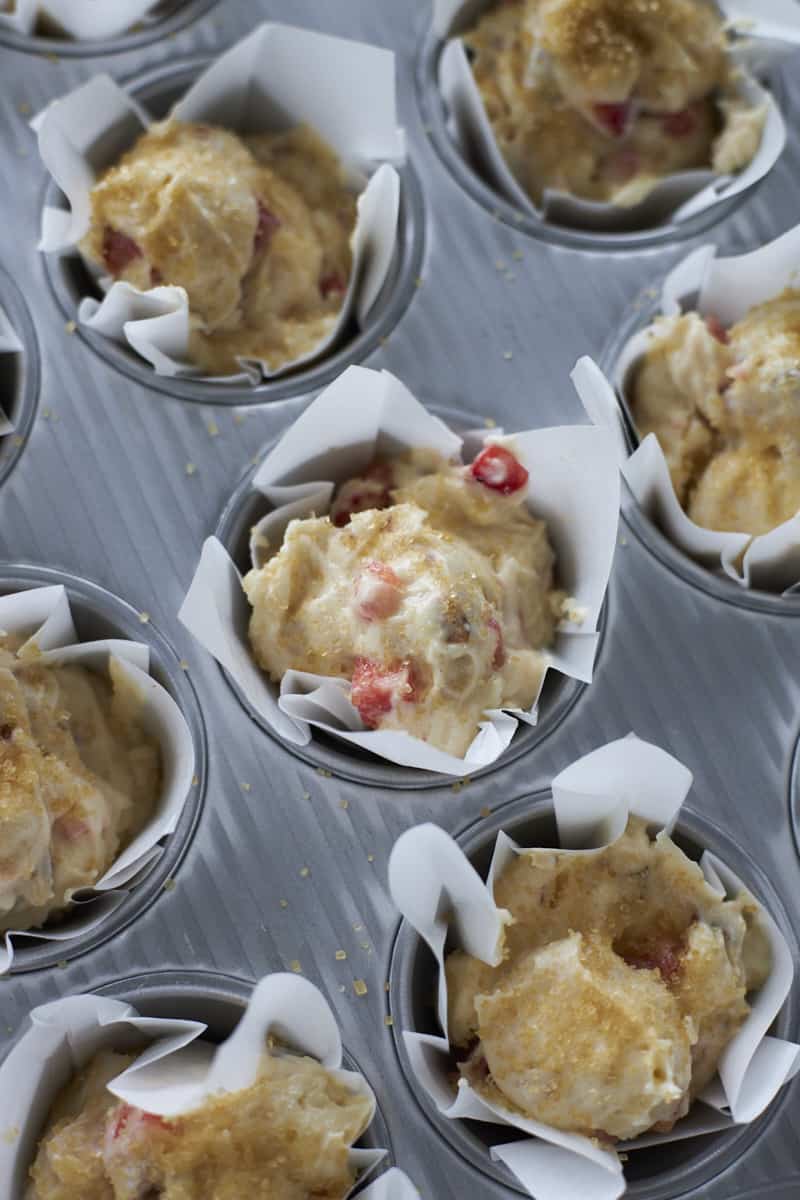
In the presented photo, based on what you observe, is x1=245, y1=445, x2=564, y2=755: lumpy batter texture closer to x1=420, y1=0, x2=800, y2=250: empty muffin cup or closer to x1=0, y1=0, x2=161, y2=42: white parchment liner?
x1=420, y1=0, x2=800, y2=250: empty muffin cup

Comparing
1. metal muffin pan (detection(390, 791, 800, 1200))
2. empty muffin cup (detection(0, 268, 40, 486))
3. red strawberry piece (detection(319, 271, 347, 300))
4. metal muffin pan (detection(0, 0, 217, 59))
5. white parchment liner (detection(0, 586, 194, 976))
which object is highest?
metal muffin pan (detection(0, 0, 217, 59))

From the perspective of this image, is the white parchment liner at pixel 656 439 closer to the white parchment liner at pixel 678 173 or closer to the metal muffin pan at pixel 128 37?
the white parchment liner at pixel 678 173

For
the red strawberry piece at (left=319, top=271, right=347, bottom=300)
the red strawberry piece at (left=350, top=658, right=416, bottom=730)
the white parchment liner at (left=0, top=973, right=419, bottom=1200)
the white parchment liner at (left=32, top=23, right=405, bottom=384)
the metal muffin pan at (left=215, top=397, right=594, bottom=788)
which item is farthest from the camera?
the red strawberry piece at (left=319, top=271, right=347, bottom=300)

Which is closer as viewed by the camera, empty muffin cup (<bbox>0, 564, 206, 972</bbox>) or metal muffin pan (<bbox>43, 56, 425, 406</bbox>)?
empty muffin cup (<bbox>0, 564, 206, 972</bbox>)

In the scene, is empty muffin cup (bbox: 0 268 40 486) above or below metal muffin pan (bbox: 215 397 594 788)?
above

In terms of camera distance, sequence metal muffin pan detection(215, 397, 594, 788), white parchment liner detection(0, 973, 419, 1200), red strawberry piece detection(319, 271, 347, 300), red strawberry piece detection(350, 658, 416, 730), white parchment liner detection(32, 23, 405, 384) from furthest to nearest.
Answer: red strawberry piece detection(319, 271, 347, 300) → white parchment liner detection(32, 23, 405, 384) → metal muffin pan detection(215, 397, 594, 788) → red strawberry piece detection(350, 658, 416, 730) → white parchment liner detection(0, 973, 419, 1200)

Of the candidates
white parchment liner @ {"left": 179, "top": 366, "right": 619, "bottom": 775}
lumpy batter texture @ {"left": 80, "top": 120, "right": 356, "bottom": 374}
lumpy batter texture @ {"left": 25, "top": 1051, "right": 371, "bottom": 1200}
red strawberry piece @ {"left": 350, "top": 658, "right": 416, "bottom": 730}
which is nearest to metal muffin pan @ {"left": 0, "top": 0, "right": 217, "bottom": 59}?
lumpy batter texture @ {"left": 80, "top": 120, "right": 356, "bottom": 374}

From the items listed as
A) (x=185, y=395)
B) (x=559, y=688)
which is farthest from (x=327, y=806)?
(x=185, y=395)

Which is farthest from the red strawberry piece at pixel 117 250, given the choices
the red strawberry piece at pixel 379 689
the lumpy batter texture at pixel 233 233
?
the red strawberry piece at pixel 379 689
